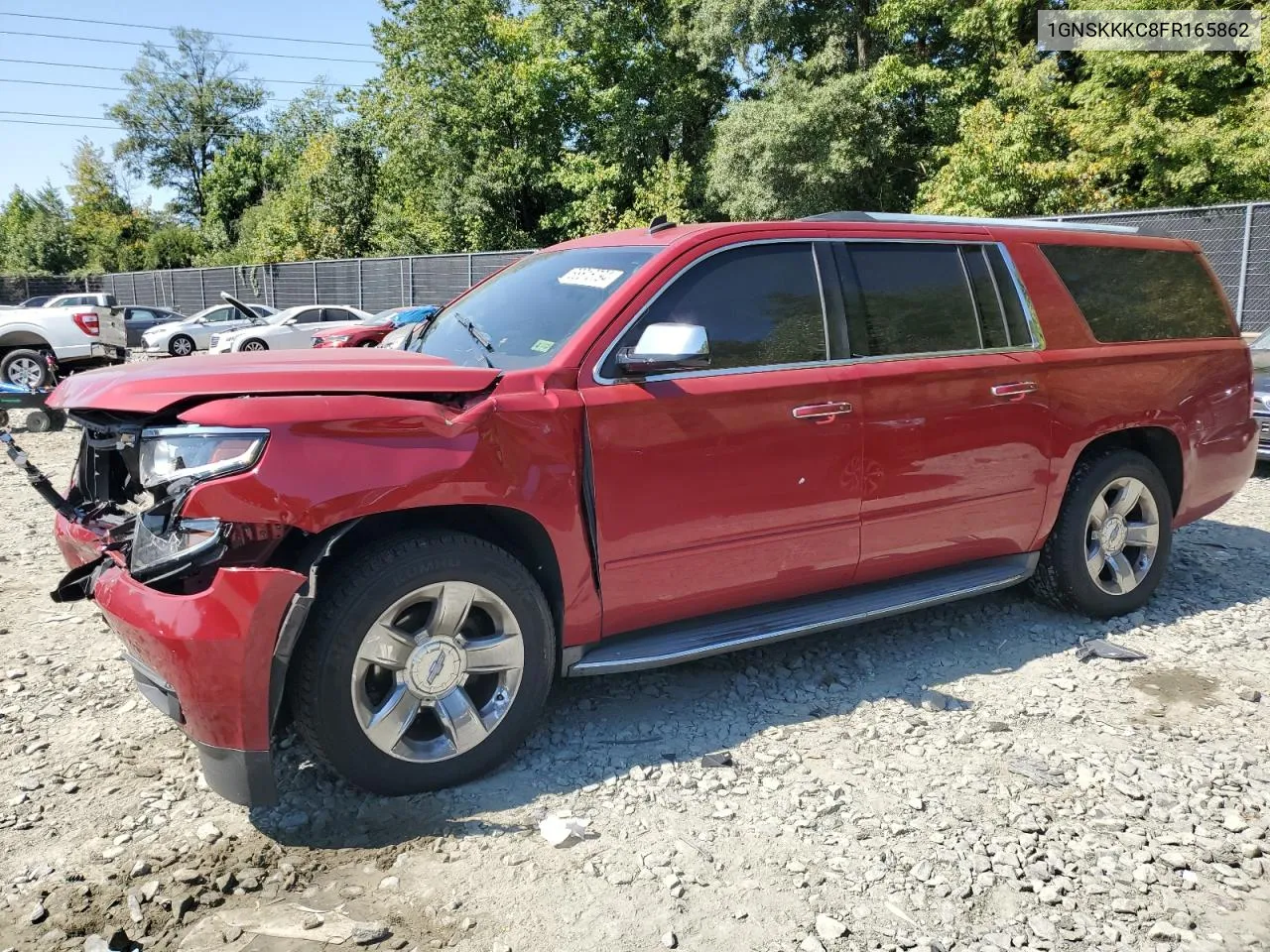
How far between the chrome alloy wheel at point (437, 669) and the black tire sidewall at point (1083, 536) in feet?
9.40

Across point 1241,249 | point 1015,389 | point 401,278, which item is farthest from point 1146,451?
point 401,278

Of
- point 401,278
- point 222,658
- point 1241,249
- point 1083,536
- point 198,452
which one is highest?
point 401,278

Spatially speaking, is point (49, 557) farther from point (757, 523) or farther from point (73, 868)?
point (757, 523)

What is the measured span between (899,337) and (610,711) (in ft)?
6.45

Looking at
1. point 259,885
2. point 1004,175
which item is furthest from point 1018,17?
point 259,885

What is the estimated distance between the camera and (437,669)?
3.02 metres

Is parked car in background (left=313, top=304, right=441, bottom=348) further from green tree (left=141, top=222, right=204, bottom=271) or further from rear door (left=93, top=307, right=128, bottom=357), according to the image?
green tree (left=141, top=222, right=204, bottom=271)

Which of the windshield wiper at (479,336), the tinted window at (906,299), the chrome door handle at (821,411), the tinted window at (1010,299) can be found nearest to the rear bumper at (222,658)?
the windshield wiper at (479,336)

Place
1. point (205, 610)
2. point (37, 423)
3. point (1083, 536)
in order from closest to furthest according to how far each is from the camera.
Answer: point (205, 610), point (1083, 536), point (37, 423)

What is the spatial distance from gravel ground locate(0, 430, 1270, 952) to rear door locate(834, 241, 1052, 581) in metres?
0.62

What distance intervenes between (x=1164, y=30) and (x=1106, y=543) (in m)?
18.2

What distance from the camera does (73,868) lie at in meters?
2.73

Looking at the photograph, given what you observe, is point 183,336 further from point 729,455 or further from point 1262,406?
point 729,455

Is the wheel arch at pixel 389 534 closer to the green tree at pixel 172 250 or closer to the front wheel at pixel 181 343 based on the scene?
the front wheel at pixel 181 343
